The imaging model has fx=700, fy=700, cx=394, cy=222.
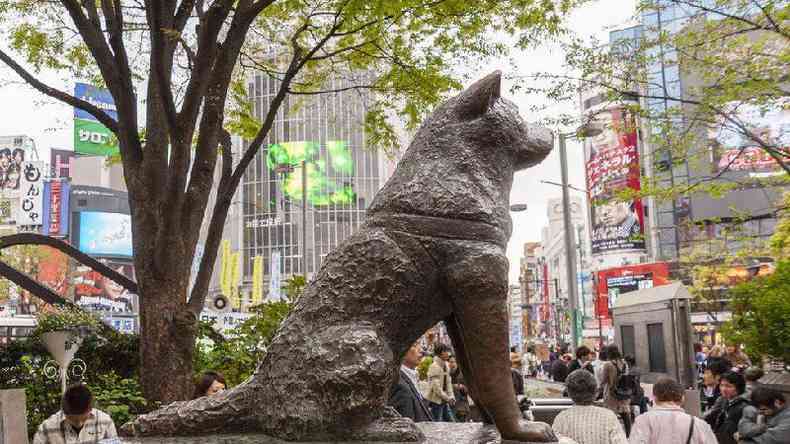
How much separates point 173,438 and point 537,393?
43.4 ft

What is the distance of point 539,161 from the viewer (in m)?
3.30

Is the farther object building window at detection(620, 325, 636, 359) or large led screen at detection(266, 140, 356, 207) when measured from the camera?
large led screen at detection(266, 140, 356, 207)

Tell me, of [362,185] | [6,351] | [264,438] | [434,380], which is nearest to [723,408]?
[434,380]

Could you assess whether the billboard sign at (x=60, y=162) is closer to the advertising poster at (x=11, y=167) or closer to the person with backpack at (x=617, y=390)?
the advertising poster at (x=11, y=167)

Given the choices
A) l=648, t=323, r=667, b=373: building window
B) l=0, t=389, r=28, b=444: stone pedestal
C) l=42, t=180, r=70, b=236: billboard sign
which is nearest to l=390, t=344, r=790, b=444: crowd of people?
l=0, t=389, r=28, b=444: stone pedestal

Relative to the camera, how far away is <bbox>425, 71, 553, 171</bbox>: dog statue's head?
3064mm

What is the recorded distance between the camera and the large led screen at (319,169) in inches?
2190

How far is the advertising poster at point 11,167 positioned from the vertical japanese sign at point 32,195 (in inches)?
102

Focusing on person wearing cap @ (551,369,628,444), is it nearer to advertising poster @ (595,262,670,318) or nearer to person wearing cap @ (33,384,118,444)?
person wearing cap @ (33,384,118,444)

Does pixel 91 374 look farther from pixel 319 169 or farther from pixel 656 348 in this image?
pixel 319 169

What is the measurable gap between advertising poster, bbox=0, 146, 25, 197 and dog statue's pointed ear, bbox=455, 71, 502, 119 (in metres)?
60.6

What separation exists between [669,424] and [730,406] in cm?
260

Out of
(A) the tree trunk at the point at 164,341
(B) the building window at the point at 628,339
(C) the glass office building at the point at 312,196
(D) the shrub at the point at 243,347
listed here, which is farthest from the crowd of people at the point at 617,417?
(C) the glass office building at the point at 312,196

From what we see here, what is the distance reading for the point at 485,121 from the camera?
3.07 m
